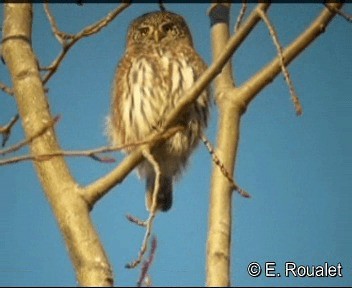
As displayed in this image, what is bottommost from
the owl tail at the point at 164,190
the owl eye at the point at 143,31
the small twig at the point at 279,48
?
the small twig at the point at 279,48

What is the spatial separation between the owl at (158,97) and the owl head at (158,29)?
11 millimetres

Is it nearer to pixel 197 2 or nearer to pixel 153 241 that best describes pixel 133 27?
pixel 197 2

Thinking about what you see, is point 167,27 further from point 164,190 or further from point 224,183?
point 224,183

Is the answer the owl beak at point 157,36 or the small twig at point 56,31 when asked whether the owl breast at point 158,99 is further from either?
the small twig at point 56,31

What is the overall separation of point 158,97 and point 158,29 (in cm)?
121

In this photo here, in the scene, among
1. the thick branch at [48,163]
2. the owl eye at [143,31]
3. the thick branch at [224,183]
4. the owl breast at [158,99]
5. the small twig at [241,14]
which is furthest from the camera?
the owl eye at [143,31]

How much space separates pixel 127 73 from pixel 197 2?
2.45ft

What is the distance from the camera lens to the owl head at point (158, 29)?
5.78 m

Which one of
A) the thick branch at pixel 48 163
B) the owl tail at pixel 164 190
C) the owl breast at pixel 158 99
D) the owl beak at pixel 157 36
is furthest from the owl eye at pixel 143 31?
the thick branch at pixel 48 163

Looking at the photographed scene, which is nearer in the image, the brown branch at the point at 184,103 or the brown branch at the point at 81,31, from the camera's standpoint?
the brown branch at the point at 184,103

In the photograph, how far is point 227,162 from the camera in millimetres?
3031

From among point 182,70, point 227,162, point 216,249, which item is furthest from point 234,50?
point 182,70

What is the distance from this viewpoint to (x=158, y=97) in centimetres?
489

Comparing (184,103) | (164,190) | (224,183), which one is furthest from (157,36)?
(224,183)
